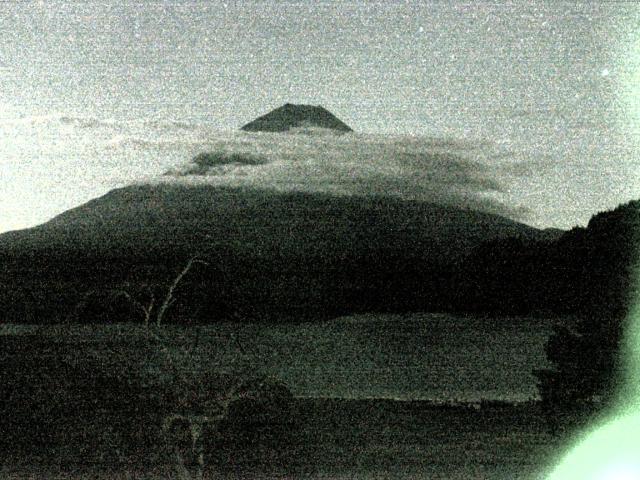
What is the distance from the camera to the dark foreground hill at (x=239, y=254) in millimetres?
16484

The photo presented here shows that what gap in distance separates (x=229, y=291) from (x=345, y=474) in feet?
26.6

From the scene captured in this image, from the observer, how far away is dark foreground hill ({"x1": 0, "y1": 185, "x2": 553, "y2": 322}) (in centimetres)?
1648

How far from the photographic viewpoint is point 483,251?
53.3 feet

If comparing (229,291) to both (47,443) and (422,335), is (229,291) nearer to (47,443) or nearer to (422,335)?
(422,335)

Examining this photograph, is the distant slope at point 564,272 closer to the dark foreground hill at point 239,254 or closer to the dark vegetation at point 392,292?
the dark vegetation at point 392,292

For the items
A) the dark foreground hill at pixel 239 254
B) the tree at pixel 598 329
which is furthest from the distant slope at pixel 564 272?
the dark foreground hill at pixel 239 254

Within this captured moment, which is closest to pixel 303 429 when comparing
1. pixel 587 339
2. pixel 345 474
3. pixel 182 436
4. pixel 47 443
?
pixel 345 474

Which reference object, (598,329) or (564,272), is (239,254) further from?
(598,329)

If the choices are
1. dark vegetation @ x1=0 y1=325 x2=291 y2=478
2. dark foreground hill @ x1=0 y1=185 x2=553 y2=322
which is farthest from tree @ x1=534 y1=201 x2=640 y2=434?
dark foreground hill @ x1=0 y1=185 x2=553 y2=322

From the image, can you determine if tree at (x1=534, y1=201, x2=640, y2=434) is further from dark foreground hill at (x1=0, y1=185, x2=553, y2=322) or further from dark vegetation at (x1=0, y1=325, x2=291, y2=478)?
dark foreground hill at (x1=0, y1=185, x2=553, y2=322)

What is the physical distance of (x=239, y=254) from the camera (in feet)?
124

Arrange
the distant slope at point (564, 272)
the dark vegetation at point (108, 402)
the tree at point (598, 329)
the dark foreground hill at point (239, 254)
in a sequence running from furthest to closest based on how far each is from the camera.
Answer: the dark foreground hill at point (239, 254)
the distant slope at point (564, 272)
the tree at point (598, 329)
the dark vegetation at point (108, 402)

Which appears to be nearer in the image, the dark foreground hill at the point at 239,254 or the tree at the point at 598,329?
the tree at the point at 598,329

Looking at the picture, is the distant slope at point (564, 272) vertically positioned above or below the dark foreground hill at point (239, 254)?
above
